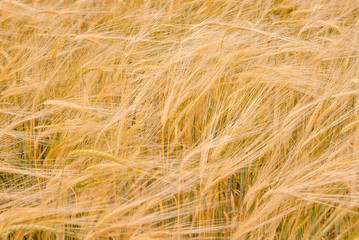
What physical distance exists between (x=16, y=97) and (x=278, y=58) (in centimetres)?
83

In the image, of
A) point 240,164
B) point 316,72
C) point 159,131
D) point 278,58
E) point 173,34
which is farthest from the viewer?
point 173,34

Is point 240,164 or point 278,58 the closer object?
point 240,164

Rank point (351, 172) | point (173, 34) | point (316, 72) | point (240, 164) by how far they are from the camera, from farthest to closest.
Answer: point (173, 34) < point (316, 72) < point (240, 164) < point (351, 172)

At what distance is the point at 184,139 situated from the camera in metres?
1.10

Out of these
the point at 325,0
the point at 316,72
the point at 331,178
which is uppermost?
the point at 325,0

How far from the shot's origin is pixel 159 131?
1.07m

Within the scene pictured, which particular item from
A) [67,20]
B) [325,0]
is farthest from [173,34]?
[325,0]

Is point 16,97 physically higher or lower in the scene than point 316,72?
lower

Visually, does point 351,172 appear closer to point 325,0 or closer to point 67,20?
point 325,0

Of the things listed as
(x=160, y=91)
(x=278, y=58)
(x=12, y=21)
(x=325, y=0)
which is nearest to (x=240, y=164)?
(x=160, y=91)

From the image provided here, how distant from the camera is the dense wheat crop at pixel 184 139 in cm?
84

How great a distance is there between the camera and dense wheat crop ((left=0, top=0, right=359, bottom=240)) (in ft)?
2.75

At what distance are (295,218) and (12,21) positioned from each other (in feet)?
4.87

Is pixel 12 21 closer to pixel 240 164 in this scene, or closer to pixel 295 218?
pixel 240 164
